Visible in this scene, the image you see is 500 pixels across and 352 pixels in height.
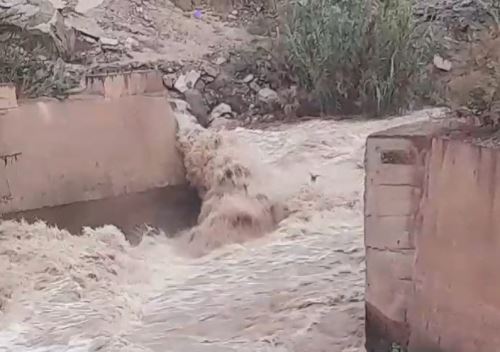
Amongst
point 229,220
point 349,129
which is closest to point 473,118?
point 229,220

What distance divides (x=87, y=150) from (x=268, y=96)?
1873 mm

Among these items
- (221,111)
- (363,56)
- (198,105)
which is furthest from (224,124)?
(363,56)

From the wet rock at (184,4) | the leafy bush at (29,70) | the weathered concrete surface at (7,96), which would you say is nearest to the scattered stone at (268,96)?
the leafy bush at (29,70)

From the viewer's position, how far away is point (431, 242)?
11.3 feet

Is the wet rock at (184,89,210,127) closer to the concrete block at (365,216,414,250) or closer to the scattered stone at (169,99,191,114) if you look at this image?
the scattered stone at (169,99,191,114)

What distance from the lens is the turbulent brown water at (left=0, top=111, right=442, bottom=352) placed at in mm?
4199

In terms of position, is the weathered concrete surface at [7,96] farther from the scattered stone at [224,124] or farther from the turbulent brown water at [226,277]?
the scattered stone at [224,124]

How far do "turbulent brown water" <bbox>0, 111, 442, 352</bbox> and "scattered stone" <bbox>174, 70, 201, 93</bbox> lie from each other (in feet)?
3.89

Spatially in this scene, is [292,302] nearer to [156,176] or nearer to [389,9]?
[156,176]

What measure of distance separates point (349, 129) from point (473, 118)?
3.55m

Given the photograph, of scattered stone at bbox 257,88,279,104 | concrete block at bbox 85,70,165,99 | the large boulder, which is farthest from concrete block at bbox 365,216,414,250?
the large boulder

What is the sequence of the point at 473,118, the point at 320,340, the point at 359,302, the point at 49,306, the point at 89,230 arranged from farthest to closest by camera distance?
the point at 89,230
the point at 49,306
the point at 359,302
the point at 320,340
the point at 473,118

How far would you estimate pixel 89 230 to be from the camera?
6215 mm

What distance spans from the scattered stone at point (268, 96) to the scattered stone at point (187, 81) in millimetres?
619
